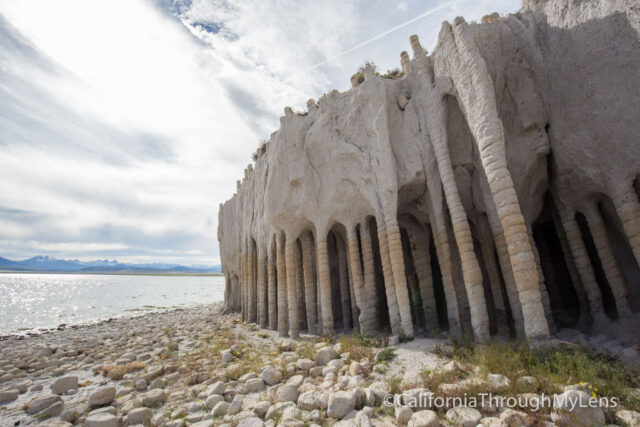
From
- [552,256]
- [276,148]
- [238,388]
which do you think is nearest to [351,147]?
[276,148]

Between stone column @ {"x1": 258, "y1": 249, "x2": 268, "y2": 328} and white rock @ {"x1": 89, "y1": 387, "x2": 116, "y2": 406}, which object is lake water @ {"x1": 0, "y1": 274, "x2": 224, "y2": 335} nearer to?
stone column @ {"x1": 258, "y1": 249, "x2": 268, "y2": 328}

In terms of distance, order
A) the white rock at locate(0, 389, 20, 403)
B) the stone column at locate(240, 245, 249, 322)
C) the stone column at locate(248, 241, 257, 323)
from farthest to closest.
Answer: the stone column at locate(240, 245, 249, 322)
the stone column at locate(248, 241, 257, 323)
the white rock at locate(0, 389, 20, 403)

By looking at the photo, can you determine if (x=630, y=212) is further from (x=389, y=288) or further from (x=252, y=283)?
(x=252, y=283)

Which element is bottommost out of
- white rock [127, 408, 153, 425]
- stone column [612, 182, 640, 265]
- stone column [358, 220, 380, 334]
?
white rock [127, 408, 153, 425]

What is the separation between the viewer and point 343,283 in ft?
62.6

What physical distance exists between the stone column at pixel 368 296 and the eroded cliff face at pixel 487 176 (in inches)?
2.1

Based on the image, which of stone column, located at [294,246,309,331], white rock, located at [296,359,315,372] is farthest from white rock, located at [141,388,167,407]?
stone column, located at [294,246,309,331]

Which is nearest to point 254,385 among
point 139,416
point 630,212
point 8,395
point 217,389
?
point 217,389

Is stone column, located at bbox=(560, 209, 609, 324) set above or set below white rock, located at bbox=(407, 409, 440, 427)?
above

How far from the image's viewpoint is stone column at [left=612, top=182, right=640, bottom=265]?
1045cm

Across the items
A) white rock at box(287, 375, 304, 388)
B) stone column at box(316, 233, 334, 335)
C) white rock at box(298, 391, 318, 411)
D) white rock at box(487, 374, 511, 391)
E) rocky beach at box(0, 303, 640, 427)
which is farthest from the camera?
stone column at box(316, 233, 334, 335)

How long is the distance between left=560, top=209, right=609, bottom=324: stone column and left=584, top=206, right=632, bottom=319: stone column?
59 centimetres

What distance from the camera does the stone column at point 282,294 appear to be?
18.2m

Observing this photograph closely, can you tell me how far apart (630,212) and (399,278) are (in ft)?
27.3
